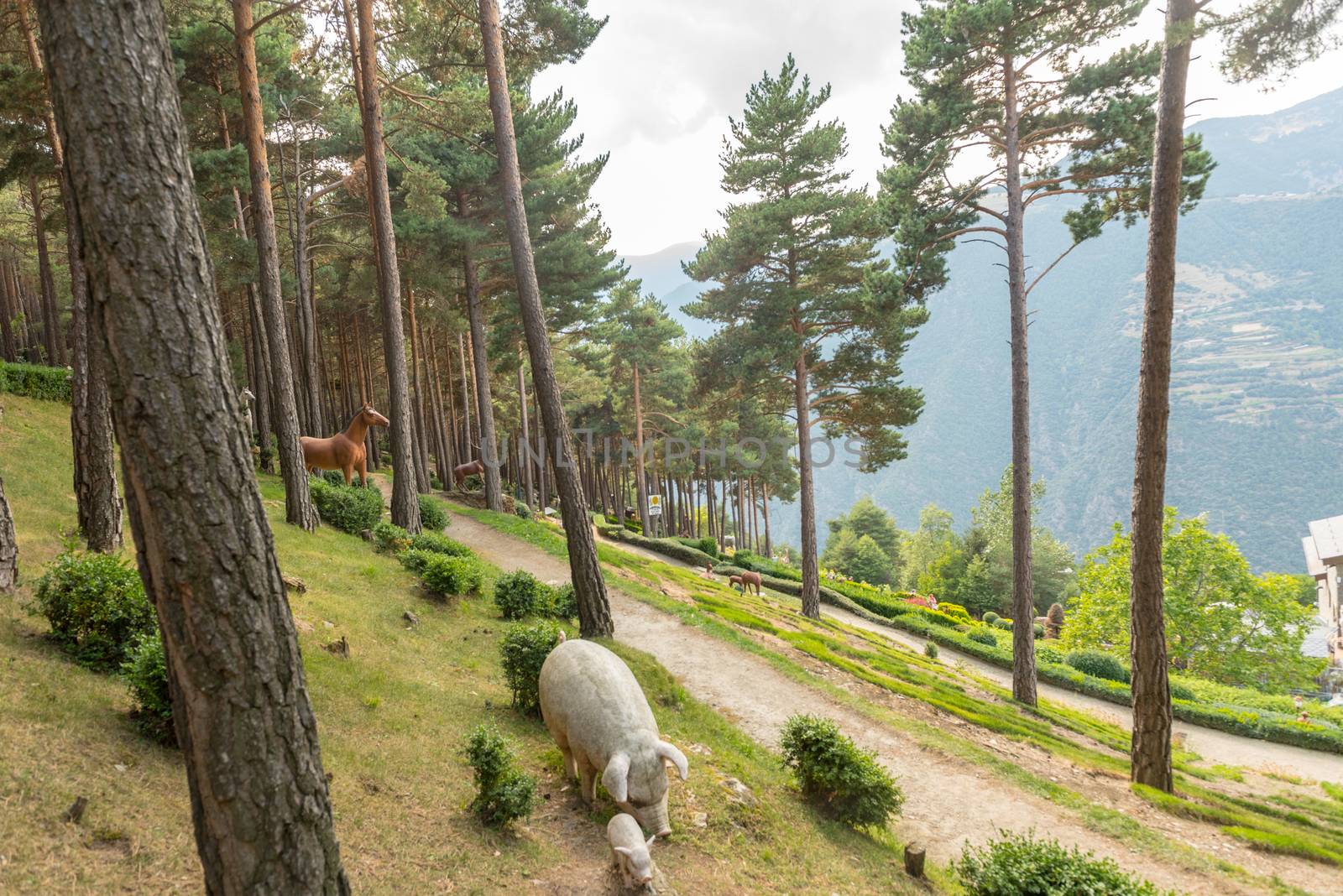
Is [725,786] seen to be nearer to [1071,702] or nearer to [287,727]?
[287,727]

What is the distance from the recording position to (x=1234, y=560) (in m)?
29.3

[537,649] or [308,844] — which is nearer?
[308,844]

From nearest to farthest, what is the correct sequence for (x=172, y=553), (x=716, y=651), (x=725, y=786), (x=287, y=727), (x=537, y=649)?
(x=172, y=553) → (x=287, y=727) → (x=725, y=786) → (x=537, y=649) → (x=716, y=651)

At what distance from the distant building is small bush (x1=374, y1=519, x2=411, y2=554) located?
46504 millimetres

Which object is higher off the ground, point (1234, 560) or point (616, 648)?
point (616, 648)

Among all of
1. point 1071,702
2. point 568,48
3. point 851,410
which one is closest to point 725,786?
point 568,48

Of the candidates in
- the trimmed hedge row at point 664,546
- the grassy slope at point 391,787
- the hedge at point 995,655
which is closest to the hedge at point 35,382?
the grassy slope at point 391,787

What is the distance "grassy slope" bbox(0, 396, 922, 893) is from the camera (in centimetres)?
411

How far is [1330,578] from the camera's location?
137 ft

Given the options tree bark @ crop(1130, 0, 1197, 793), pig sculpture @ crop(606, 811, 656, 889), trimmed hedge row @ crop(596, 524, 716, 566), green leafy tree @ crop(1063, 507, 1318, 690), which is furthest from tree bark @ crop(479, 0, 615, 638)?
green leafy tree @ crop(1063, 507, 1318, 690)

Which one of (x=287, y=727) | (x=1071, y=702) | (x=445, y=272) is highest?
(x=445, y=272)

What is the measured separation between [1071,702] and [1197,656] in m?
12.6

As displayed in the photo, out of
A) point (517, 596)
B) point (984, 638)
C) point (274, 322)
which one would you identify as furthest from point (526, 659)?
point (984, 638)

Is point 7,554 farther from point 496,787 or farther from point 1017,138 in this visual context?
point 1017,138
